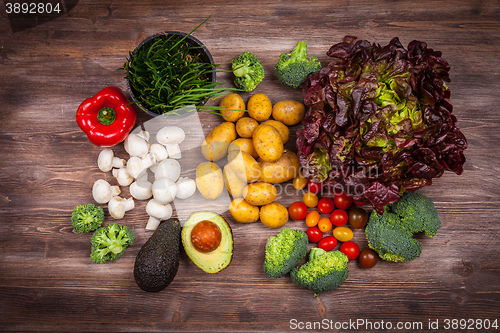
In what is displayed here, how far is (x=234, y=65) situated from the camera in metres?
1.93

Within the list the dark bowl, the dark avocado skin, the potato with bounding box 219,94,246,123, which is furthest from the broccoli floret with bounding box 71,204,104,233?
the potato with bounding box 219,94,246,123

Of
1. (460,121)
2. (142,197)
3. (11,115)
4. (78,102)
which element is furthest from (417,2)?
(11,115)

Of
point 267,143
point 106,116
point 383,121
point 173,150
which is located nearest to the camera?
point 383,121

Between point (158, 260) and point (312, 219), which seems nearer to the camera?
point (158, 260)

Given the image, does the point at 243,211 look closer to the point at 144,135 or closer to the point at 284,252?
the point at 284,252

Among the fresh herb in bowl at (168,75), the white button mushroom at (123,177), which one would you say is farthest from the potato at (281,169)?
the white button mushroom at (123,177)

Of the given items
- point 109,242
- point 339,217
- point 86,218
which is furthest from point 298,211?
point 86,218

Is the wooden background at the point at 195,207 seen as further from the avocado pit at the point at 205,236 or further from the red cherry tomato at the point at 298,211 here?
the avocado pit at the point at 205,236

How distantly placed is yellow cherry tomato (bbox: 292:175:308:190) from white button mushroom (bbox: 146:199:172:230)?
2.43 feet

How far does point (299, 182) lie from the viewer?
6.31 feet

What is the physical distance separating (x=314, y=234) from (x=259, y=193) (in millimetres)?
416

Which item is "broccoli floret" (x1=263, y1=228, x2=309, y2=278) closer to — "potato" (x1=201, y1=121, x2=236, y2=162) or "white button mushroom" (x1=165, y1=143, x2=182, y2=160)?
"potato" (x1=201, y1=121, x2=236, y2=162)

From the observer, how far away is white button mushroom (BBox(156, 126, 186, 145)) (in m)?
1.90

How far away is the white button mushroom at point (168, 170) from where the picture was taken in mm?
1921
